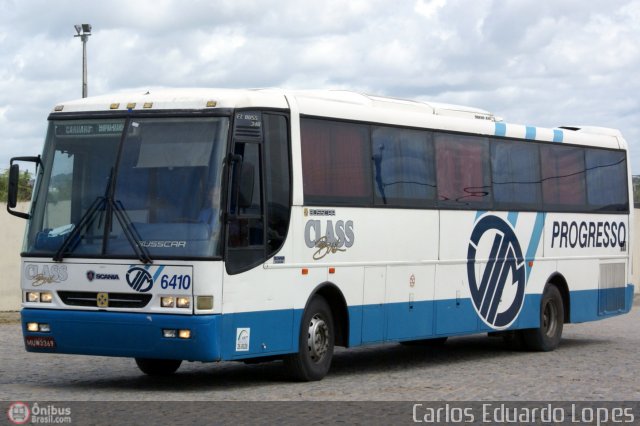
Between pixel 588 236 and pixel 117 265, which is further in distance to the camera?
pixel 588 236

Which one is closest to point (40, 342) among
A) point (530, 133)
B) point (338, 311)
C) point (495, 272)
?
point (338, 311)

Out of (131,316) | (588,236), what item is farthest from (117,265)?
(588,236)

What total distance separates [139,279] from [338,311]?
3025mm

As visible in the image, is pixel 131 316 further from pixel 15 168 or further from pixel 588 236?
pixel 588 236

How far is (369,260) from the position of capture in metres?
16.3

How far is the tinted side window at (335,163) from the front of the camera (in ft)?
50.0

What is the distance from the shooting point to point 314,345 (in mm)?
15195

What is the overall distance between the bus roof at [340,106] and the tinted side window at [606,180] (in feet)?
1.20

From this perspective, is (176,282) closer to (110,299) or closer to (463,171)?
(110,299)

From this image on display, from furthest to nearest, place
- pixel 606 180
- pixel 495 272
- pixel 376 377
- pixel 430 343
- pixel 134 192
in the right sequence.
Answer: pixel 606 180 → pixel 430 343 → pixel 495 272 → pixel 376 377 → pixel 134 192

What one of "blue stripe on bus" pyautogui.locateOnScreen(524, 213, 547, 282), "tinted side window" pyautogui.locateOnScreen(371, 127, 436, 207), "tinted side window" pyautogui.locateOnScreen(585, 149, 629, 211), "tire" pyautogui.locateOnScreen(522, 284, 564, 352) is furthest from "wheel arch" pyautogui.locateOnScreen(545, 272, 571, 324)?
"tinted side window" pyautogui.locateOnScreen(371, 127, 436, 207)

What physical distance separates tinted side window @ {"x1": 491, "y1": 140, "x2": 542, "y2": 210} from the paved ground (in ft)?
7.42

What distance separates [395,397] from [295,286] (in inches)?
79.6

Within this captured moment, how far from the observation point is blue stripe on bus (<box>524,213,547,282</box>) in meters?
19.9
